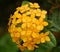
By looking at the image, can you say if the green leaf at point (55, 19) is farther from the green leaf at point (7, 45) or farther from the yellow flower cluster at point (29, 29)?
the green leaf at point (7, 45)

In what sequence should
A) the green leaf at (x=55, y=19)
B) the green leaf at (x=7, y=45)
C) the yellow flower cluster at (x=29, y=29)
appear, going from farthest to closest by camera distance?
the green leaf at (x=7, y=45) < the green leaf at (x=55, y=19) < the yellow flower cluster at (x=29, y=29)

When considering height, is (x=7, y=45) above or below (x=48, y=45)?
below

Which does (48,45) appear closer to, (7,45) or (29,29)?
(29,29)

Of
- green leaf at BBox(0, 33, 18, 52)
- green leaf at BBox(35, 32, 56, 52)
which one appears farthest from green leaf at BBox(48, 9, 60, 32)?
green leaf at BBox(0, 33, 18, 52)

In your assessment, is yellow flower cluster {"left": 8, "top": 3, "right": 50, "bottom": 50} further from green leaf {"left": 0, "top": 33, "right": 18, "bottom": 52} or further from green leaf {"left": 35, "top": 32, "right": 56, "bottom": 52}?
green leaf {"left": 0, "top": 33, "right": 18, "bottom": 52}

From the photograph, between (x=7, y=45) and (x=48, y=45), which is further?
(x=7, y=45)

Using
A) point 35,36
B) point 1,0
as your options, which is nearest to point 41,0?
point 1,0

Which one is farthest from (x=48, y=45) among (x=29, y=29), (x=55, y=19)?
(x=55, y=19)

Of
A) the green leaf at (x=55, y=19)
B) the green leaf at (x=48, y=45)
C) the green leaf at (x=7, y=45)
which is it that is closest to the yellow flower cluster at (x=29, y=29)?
the green leaf at (x=48, y=45)
